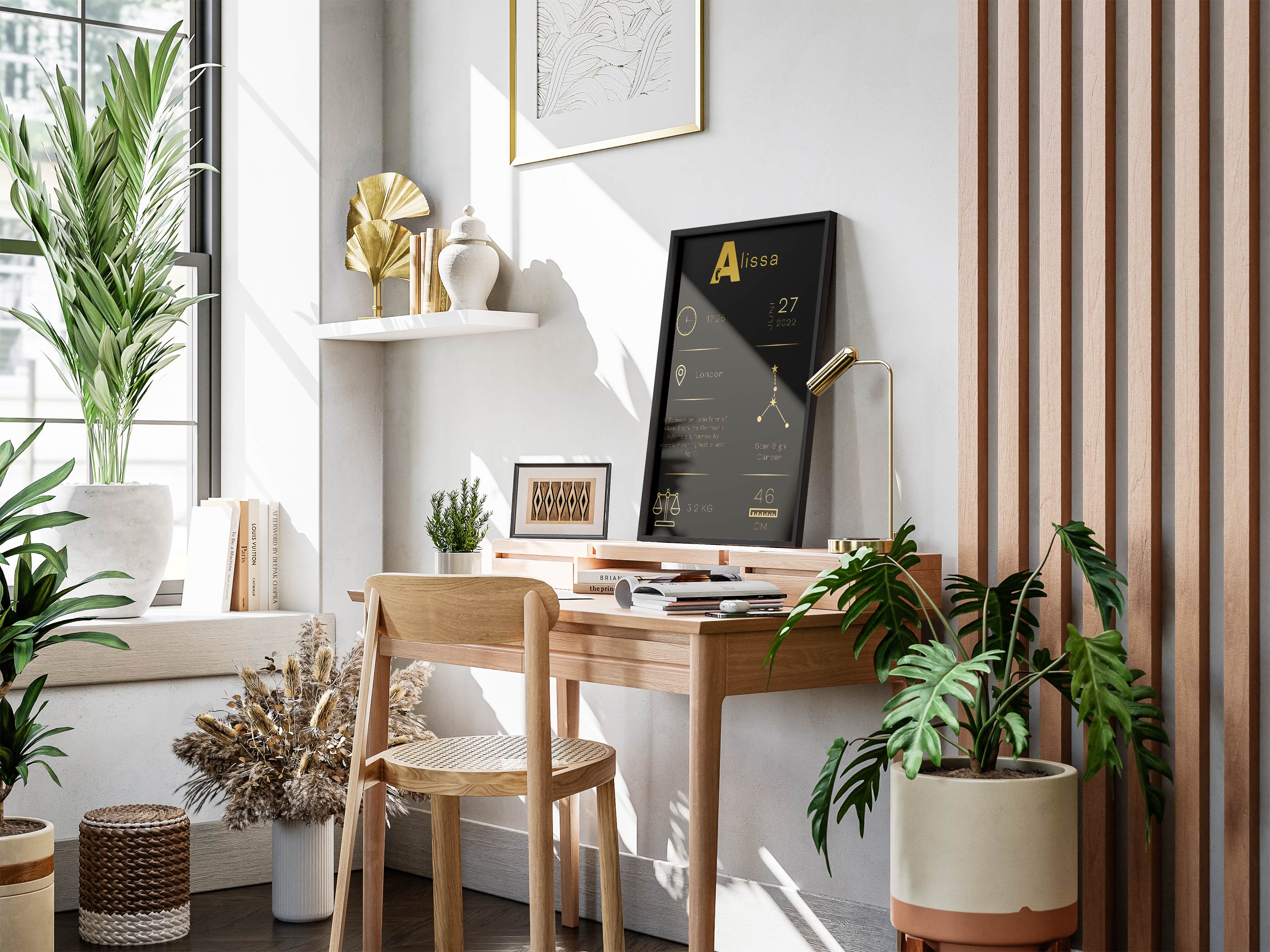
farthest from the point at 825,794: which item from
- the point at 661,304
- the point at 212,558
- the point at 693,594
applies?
the point at 212,558

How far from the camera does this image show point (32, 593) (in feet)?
9.82

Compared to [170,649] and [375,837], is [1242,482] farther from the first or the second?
[170,649]

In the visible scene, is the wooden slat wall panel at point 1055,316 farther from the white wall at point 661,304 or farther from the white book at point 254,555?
the white book at point 254,555

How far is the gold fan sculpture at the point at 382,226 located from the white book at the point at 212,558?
747 mm

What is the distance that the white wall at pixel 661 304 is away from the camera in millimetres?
2822

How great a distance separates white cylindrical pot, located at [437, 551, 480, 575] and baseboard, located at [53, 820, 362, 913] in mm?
887

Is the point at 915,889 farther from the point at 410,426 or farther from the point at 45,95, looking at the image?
the point at 45,95

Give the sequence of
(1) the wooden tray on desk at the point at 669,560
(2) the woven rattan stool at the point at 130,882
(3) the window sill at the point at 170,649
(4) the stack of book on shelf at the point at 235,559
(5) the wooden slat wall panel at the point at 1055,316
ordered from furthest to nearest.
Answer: (4) the stack of book on shelf at the point at 235,559 < (3) the window sill at the point at 170,649 < (2) the woven rattan stool at the point at 130,882 < (1) the wooden tray on desk at the point at 669,560 < (5) the wooden slat wall panel at the point at 1055,316

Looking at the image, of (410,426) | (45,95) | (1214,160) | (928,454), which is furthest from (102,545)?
(1214,160)

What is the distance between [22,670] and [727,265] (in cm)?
181

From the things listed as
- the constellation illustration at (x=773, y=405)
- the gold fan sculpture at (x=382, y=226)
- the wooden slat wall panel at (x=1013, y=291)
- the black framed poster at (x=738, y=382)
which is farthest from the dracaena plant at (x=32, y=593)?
the wooden slat wall panel at (x=1013, y=291)

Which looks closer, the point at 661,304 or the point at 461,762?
the point at 461,762

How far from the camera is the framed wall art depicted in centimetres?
325

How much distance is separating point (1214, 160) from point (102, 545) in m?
2.82
